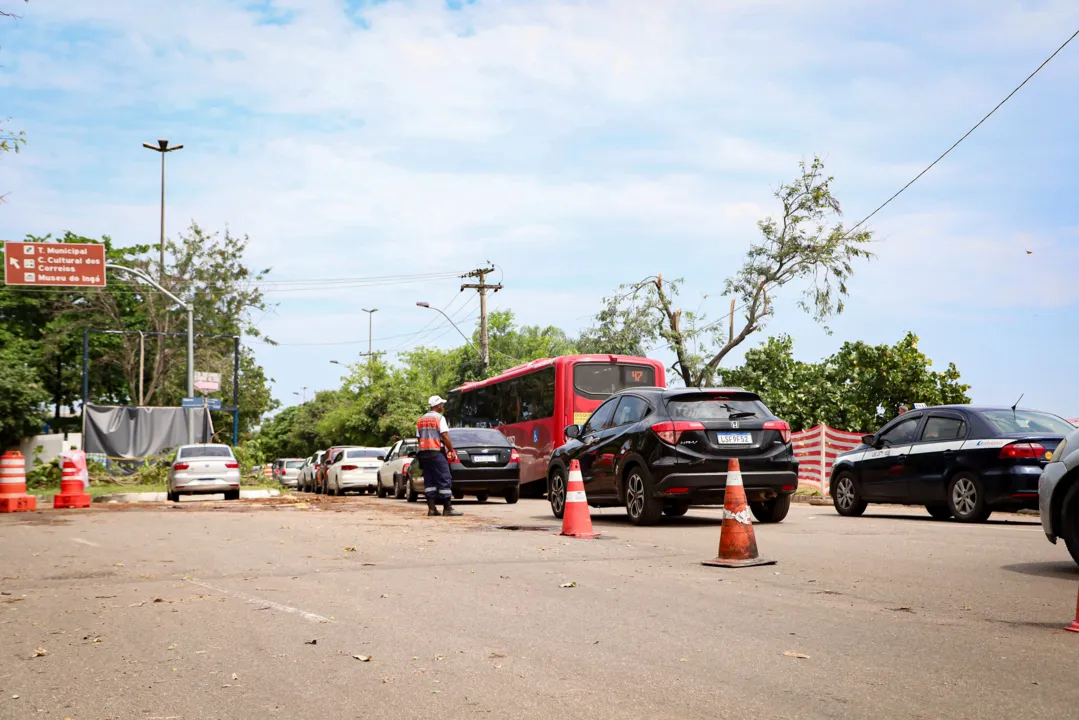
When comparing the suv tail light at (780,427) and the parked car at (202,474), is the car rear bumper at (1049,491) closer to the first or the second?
the suv tail light at (780,427)

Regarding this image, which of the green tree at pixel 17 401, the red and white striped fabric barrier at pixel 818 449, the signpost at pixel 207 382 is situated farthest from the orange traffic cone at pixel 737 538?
the green tree at pixel 17 401

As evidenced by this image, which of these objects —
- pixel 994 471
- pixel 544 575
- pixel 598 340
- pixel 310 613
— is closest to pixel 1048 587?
pixel 544 575

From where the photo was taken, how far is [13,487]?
66.7 ft

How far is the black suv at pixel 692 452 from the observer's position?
13.2 m

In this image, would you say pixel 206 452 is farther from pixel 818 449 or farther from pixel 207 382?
pixel 818 449

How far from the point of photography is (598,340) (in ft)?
149

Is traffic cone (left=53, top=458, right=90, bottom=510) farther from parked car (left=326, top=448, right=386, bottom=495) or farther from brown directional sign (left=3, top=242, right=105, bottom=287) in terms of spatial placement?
parked car (left=326, top=448, right=386, bottom=495)

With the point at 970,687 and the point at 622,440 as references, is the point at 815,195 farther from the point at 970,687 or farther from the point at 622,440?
the point at 970,687

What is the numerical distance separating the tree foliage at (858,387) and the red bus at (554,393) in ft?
33.5

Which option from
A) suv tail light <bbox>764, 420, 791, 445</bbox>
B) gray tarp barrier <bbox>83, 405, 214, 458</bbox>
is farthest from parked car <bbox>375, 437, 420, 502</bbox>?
suv tail light <bbox>764, 420, 791, 445</bbox>

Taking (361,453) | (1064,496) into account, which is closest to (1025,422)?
(1064,496)

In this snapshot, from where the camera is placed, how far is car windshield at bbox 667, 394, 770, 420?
1349 cm

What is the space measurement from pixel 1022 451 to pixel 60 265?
26.4 m

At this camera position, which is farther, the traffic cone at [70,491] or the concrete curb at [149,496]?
the concrete curb at [149,496]
